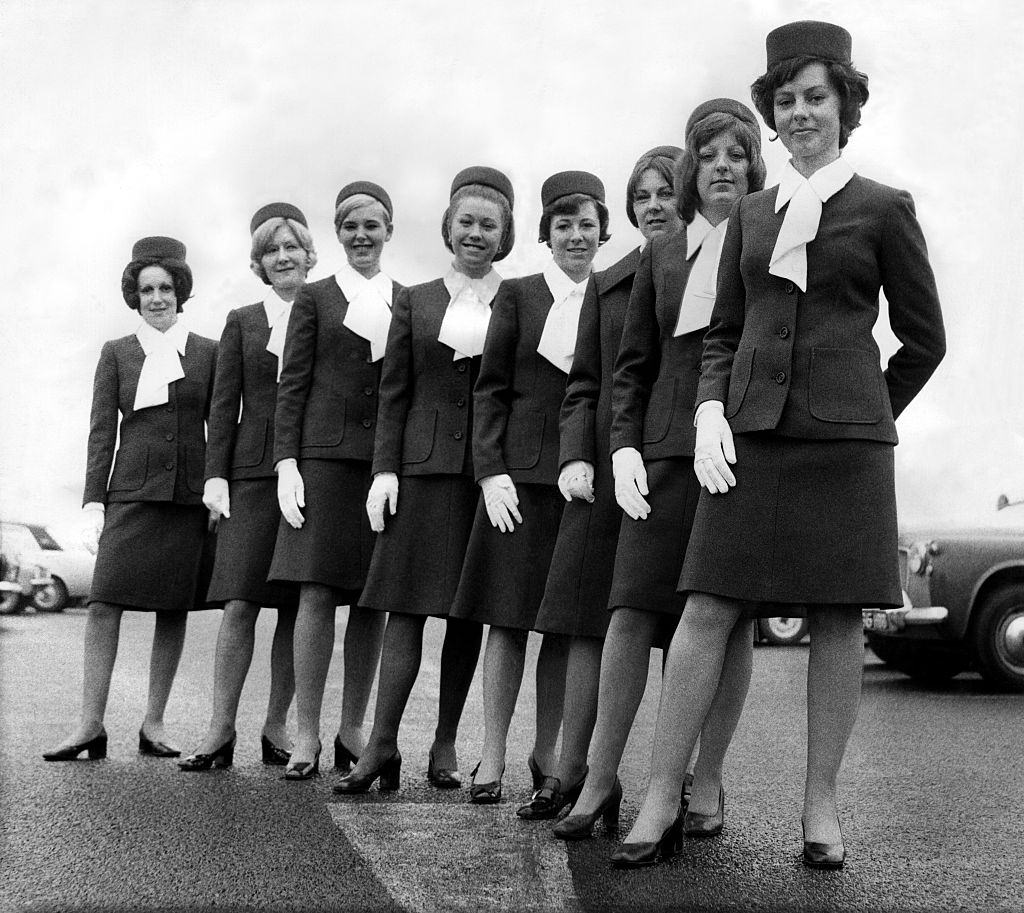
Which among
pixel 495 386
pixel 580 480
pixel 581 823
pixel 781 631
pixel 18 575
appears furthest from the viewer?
pixel 18 575

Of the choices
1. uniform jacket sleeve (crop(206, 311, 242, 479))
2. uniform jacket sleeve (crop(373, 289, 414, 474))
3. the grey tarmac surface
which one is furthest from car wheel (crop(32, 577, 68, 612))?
uniform jacket sleeve (crop(373, 289, 414, 474))

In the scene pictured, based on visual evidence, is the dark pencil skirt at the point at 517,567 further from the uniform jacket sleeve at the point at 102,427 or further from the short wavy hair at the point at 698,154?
the uniform jacket sleeve at the point at 102,427

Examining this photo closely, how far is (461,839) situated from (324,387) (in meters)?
2.11

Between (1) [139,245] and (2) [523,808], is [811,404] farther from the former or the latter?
(1) [139,245]

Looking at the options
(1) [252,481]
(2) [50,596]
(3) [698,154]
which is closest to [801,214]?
(3) [698,154]

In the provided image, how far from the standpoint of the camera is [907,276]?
12.5 feet

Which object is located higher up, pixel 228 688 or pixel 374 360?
pixel 374 360

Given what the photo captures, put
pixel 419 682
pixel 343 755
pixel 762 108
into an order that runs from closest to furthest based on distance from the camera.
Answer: pixel 762 108 < pixel 343 755 < pixel 419 682

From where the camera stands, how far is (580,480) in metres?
4.43

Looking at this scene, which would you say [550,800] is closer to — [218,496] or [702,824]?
[702,824]

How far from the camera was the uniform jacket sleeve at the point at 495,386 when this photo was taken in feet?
16.0

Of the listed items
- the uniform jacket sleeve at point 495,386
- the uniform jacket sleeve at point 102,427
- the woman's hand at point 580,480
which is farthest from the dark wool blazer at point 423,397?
the uniform jacket sleeve at point 102,427

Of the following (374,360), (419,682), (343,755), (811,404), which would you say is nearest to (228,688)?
(343,755)

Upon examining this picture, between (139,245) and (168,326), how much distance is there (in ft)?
1.22
